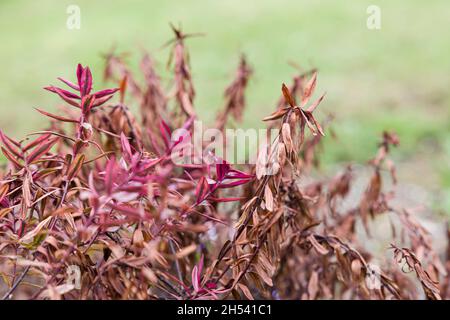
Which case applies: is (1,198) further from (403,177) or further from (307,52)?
(307,52)

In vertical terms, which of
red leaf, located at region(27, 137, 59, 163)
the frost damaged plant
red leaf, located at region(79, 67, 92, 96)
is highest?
red leaf, located at region(79, 67, 92, 96)

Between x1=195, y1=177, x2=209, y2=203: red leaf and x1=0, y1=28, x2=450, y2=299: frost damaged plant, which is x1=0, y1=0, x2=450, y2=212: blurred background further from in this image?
x1=195, y1=177, x2=209, y2=203: red leaf

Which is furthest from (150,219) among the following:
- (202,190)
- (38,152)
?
(38,152)

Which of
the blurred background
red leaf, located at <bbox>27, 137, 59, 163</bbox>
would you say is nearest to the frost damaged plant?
red leaf, located at <bbox>27, 137, 59, 163</bbox>

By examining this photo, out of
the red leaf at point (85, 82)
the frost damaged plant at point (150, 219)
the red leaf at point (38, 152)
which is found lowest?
the frost damaged plant at point (150, 219)

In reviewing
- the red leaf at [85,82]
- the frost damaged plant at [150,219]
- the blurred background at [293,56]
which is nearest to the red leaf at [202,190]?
the frost damaged plant at [150,219]

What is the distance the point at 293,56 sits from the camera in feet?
27.0

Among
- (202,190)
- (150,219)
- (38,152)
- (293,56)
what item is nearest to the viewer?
(150,219)

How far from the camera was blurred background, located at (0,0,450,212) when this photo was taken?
19.9 ft

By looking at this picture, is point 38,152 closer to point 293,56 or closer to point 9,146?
point 9,146

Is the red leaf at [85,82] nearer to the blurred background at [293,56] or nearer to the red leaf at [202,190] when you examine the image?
the red leaf at [202,190]

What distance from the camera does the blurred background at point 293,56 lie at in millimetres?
6070

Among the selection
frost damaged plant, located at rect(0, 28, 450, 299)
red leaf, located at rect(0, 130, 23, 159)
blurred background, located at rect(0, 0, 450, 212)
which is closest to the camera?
frost damaged plant, located at rect(0, 28, 450, 299)
